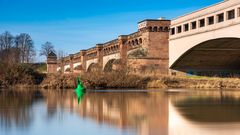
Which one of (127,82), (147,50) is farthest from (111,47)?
(127,82)

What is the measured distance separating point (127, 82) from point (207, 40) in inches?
491

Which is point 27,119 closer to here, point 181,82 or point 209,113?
point 209,113

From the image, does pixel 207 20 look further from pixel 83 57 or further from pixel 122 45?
pixel 83 57

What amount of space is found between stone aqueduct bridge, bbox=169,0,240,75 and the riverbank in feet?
17.3

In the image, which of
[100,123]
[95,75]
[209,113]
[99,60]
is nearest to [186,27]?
[95,75]

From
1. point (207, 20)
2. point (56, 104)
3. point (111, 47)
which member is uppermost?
point (207, 20)

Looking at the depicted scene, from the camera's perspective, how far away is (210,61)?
65188 mm

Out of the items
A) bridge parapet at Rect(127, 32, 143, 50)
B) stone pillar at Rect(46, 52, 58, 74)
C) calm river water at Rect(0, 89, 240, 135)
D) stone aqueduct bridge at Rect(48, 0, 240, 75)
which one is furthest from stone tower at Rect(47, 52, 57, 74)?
calm river water at Rect(0, 89, 240, 135)

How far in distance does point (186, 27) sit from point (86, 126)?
167 ft

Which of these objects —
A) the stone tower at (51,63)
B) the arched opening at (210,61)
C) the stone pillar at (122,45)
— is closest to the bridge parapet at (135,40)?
the stone pillar at (122,45)

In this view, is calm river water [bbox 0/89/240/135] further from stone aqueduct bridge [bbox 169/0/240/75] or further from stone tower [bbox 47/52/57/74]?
stone tower [bbox 47/52/57/74]

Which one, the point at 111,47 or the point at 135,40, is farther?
the point at 111,47

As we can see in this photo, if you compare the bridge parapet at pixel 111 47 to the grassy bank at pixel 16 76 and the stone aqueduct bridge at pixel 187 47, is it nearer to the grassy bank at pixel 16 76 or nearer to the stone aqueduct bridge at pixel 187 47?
the stone aqueduct bridge at pixel 187 47

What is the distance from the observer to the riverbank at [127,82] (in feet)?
151
